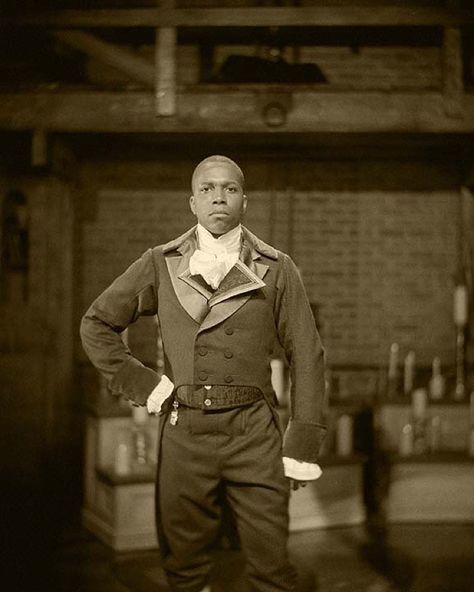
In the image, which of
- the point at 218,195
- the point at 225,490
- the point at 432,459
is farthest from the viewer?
the point at 432,459

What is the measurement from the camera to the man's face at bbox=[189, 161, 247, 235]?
7.84ft

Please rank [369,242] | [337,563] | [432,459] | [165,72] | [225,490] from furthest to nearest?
1. [369,242]
2. [432,459]
3. [165,72]
4. [337,563]
5. [225,490]

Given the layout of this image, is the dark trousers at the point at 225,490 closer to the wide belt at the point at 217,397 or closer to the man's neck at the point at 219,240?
the wide belt at the point at 217,397

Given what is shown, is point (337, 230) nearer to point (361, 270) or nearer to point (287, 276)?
point (361, 270)

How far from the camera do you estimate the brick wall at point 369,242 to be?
5.64 metres

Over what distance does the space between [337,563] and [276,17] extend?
112 inches

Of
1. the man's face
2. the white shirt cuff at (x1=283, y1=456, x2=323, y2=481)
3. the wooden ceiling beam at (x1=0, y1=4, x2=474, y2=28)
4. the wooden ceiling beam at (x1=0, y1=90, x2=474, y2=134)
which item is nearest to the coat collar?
the man's face

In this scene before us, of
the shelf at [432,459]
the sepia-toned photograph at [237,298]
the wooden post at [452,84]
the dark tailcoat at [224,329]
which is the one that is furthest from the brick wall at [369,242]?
the dark tailcoat at [224,329]

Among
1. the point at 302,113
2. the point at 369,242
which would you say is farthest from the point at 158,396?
the point at 369,242

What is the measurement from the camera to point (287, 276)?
8.28 feet

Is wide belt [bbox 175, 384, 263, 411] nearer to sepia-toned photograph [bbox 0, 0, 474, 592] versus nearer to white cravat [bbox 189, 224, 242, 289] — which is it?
sepia-toned photograph [bbox 0, 0, 474, 592]

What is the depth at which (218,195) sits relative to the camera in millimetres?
2391

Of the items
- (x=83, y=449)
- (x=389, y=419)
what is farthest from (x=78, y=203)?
(x=389, y=419)

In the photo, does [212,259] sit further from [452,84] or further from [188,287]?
[452,84]
